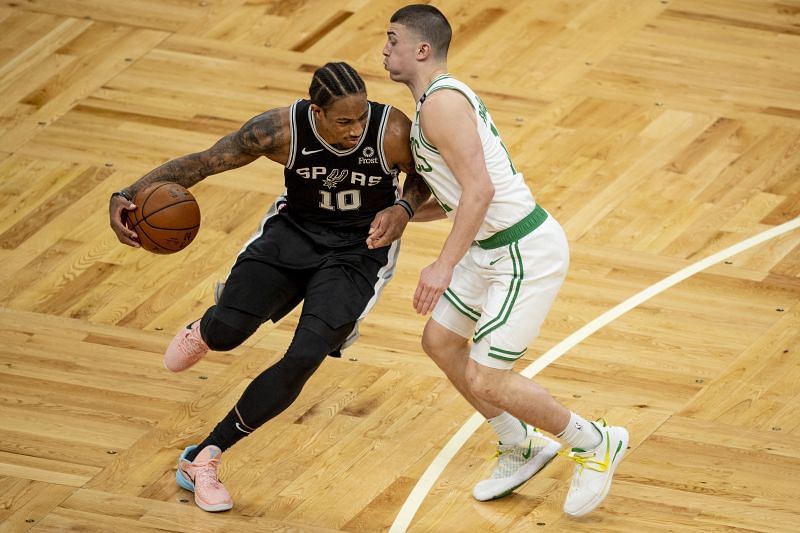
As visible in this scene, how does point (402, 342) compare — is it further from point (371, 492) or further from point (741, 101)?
point (741, 101)

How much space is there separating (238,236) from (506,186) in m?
2.75

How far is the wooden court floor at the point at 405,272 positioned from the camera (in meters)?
6.23

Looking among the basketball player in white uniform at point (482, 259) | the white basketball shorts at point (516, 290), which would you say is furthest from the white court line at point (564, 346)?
the white basketball shorts at point (516, 290)

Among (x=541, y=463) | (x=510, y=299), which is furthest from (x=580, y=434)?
(x=510, y=299)

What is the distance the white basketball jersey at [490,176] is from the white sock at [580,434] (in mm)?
792

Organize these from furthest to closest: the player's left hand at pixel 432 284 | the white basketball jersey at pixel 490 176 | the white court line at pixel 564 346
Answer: the white court line at pixel 564 346 → the white basketball jersey at pixel 490 176 → the player's left hand at pixel 432 284

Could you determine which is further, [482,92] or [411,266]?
[482,92]

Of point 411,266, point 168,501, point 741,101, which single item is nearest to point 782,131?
point 741,101

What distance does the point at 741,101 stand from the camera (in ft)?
31.5

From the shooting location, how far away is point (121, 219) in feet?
19.7

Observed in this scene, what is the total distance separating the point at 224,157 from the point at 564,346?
2095 millimetres

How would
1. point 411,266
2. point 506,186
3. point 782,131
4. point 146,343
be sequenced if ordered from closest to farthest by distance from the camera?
point 506,186 → point 146,343 → point 411,266 → point 782,131

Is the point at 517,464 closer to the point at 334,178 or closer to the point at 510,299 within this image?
the point at 510,299

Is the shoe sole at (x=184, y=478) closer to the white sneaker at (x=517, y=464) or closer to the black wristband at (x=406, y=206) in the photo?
the white sneaker at (x=517, y=464)
